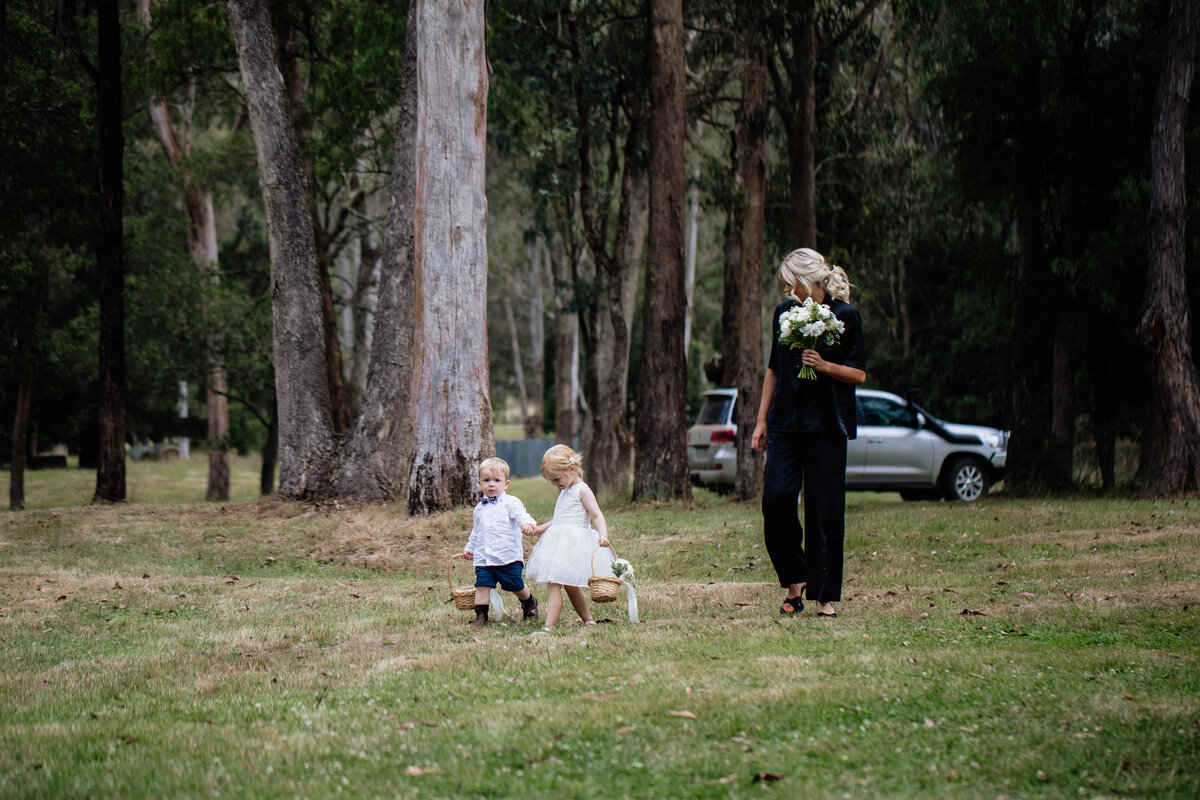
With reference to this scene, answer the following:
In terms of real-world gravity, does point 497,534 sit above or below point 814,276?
below

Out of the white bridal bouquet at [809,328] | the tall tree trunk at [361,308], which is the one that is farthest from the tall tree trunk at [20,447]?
the white bridal bouquet at [809,328]

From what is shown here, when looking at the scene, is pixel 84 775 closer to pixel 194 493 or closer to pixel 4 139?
pixel 4 139

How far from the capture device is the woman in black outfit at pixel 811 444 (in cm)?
Answer: 624

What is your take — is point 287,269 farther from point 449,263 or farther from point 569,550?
point 569,550

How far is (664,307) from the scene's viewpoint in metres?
14.2

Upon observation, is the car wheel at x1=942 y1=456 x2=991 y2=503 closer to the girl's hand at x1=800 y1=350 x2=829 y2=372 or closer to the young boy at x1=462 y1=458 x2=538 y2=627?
the girl's hand at x1=800 y1=350 x2=829 y2=372

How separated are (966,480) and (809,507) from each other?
1146 cm

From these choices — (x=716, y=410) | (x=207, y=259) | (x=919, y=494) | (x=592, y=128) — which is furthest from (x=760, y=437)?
(x=207, y=259)

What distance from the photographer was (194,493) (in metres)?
29.5

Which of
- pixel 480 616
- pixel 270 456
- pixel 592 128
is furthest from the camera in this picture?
pixel 270 456

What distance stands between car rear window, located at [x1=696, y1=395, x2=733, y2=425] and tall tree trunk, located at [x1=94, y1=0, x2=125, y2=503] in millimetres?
9399

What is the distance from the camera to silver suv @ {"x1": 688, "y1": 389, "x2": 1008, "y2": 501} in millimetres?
16578

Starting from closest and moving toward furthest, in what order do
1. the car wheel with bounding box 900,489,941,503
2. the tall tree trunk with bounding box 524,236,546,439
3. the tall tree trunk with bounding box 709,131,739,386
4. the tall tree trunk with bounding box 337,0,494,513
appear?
the tall tree trunk with bounding box 337,0,494,513
the car wheel with bounding box 900,489,941,503
the tall tree trunk with bounding box 709,131,739,386
the tall tree trunk with bounding box 524,236,546,439

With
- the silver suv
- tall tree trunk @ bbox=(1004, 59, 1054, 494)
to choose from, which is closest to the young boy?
the silver suv
